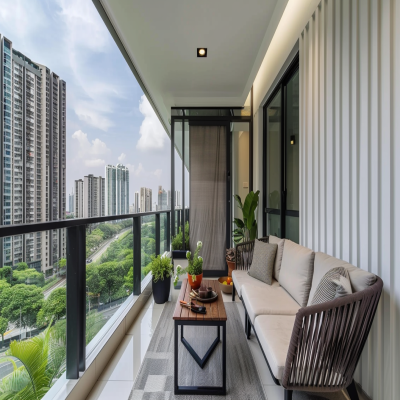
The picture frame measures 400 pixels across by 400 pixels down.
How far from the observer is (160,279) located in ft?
9.89

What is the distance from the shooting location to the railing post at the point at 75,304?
1.48 metres

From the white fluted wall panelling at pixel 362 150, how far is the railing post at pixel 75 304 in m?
1.77

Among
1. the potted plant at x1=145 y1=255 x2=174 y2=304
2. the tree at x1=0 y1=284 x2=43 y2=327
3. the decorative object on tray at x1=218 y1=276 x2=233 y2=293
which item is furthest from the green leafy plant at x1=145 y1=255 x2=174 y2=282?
the tree at x1=0 y1=284 x2=43 y2=327

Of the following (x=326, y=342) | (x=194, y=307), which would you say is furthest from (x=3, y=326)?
(x=326, y=342)

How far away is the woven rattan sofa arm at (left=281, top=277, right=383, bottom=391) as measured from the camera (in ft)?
3.85

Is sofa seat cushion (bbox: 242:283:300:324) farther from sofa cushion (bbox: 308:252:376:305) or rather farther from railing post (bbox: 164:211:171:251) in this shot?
railing post (bbox: 164:211:171:251)

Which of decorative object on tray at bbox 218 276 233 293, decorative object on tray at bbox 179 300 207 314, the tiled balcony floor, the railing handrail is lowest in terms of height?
the tiled balcony floor

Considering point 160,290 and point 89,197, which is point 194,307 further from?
point 89,197

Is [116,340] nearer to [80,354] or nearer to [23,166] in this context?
[80,354]

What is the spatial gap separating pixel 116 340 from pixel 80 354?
58 cm

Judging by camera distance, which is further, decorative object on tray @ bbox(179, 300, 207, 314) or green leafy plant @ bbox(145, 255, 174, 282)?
green leafy plant @ bbox(145, 255, 174, 282)

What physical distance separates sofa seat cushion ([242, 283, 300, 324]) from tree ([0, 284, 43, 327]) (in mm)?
1411

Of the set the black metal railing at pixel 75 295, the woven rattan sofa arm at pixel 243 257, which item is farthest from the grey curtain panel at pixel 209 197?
the black metal railing at pixel 75 295

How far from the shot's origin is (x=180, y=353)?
199cm
